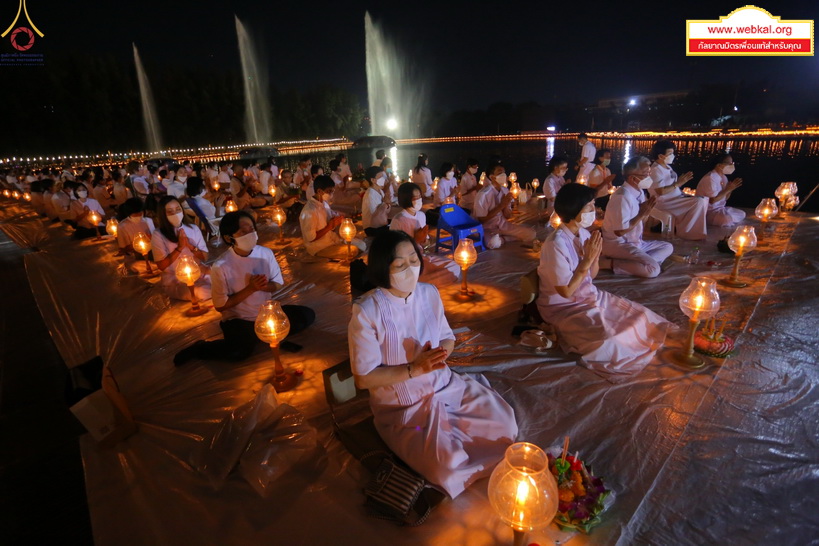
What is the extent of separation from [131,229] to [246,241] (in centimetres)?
438

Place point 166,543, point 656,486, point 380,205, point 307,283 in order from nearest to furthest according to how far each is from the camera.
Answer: point 166,543 < point 656,486 < point 307,283 < point 380,205

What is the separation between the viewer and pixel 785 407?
3.08 metres

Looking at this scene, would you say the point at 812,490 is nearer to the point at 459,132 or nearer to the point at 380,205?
the point at 380,205

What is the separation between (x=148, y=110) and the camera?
3747 cm

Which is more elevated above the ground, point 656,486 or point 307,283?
point 307,283

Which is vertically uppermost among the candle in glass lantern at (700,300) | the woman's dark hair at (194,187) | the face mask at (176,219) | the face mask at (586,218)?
the woman's dark hair at (194,187)

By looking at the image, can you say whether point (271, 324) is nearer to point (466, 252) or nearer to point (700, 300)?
point (466, 252)

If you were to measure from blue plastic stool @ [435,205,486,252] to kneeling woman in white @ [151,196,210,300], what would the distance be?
3.78m

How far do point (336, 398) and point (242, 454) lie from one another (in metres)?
0.70

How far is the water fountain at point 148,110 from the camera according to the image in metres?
37.1

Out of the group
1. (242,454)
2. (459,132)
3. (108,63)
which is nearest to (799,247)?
(242,454)

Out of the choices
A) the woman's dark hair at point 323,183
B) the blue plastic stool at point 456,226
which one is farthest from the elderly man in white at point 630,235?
the woman's dark hair at point 323,183

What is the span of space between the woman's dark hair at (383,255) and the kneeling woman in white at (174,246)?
3.99 m

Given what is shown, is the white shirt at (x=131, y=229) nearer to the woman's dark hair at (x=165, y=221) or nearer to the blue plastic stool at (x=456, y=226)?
the woman's dark hair at (x=165, y=221)
